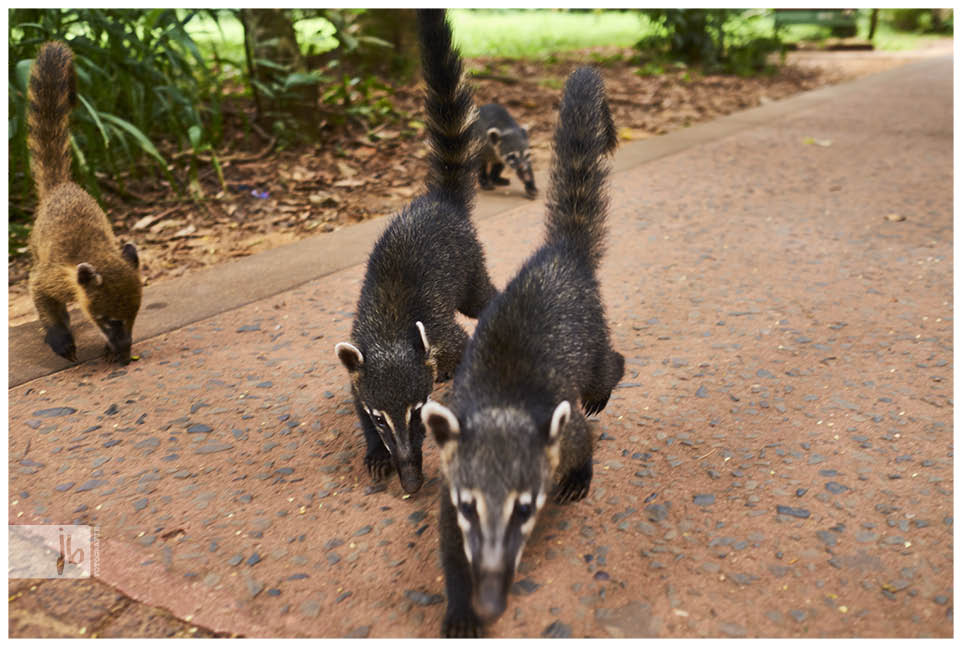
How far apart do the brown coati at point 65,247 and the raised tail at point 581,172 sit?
213 cm

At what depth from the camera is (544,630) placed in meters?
2.24

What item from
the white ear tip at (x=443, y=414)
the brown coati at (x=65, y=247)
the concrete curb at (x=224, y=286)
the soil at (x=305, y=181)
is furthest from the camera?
the soil at (x=305, y=181)

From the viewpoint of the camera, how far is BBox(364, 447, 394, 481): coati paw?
2965 mm

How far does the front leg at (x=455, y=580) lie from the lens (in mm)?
2221

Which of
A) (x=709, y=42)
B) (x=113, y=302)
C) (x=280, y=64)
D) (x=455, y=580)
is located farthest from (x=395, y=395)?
(x=709, y=42)

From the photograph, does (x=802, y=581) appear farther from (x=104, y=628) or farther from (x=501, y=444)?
(x=104, y=628)

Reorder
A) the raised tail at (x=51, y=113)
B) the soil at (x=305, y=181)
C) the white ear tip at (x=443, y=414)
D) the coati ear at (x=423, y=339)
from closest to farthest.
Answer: the white ear tip at (x=443, y=414) < the coati ear at (x=423, y=339) < the raised tail at (x=51, y=113) < the soil at (x=305, y=181)

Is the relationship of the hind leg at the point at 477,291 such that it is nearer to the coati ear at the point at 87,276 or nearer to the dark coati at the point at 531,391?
the dark coati at the point at 531,391

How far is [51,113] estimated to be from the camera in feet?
14.5

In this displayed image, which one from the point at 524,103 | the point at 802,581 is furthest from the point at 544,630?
the point at 524,103

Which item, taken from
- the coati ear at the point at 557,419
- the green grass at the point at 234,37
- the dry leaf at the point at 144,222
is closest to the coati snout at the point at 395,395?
the coati ear at the point at 557,419

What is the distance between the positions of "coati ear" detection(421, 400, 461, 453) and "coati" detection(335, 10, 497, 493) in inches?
21.2

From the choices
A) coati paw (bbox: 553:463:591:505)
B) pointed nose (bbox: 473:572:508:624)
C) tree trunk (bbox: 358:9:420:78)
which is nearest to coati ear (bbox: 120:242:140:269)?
coati paw (bbox: 553:463:591:505)
